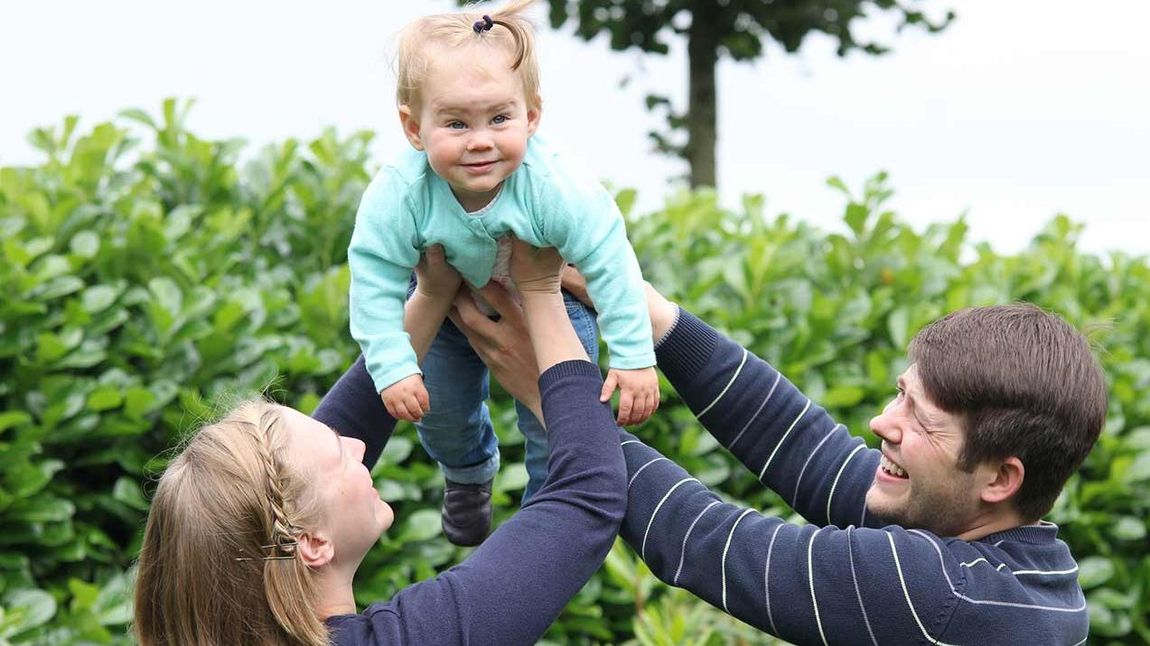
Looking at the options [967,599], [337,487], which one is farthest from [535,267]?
[967,599]

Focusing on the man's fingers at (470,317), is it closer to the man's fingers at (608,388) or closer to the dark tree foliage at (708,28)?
the man's fingers at (608,388)

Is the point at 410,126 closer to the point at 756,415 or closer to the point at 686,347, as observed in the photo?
the point at 686,347

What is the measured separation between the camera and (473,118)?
2.27m

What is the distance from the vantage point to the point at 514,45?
2314 millimetres

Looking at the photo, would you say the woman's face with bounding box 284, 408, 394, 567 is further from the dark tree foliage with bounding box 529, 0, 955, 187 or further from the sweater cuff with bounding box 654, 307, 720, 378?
the dark tree foliage with bounding box 529, 0, 955, 187

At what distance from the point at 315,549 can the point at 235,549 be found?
0.42ft

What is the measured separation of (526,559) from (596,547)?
0.13m

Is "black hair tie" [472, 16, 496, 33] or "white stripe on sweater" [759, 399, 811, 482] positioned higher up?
"black hair tie" [472, 16, 496, 33]

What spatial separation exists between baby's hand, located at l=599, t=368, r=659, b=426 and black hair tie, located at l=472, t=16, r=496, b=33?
2.02 ft

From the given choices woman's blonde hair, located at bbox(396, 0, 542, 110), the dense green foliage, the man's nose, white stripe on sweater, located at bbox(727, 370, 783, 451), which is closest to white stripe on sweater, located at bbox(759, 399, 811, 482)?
white stripe on sweater, located at bbox(727, 370, 783, 451)

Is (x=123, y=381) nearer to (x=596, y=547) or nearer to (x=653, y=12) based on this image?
(x=596, y=547)

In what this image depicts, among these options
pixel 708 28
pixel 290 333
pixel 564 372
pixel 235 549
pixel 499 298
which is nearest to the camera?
pixel 235 549

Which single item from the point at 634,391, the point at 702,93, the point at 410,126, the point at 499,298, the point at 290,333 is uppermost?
the point at 410,126

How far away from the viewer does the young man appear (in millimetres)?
2143
